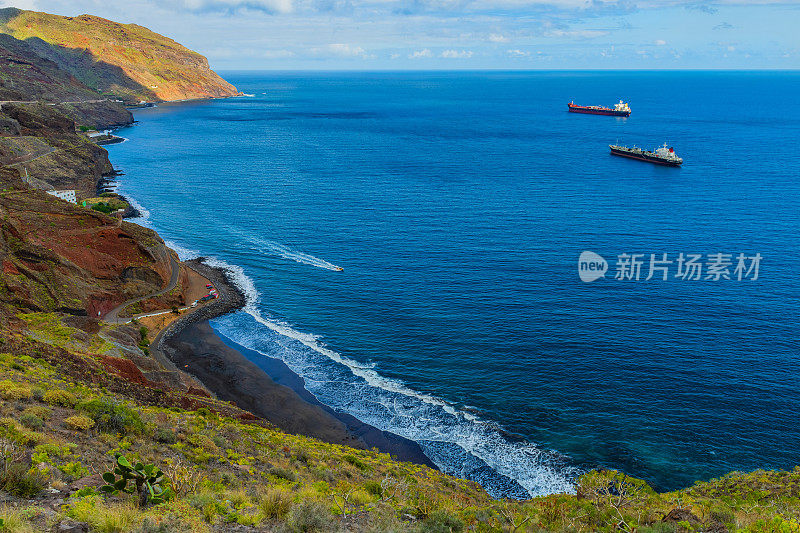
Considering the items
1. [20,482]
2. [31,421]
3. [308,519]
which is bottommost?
[31,421]

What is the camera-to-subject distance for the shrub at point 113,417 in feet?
94.2

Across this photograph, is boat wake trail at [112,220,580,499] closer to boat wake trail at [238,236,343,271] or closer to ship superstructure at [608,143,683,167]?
boat wake trail at [238,236,343,271]

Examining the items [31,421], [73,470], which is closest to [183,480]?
[73,470]

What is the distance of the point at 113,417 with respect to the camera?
29.0 m

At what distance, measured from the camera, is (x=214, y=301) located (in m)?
71.6

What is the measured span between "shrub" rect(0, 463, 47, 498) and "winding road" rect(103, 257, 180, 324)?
4395 centimetres

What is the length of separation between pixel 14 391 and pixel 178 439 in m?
8.90

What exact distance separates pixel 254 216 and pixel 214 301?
3852cm

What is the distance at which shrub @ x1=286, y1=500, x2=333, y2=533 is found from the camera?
64.4 feet

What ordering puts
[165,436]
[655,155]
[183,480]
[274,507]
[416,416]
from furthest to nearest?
[655,155]
[416,416]
[165,436]
[183,480]
[274,507]

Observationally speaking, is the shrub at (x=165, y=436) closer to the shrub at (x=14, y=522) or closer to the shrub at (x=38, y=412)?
the shrub at (x=38, y=412)

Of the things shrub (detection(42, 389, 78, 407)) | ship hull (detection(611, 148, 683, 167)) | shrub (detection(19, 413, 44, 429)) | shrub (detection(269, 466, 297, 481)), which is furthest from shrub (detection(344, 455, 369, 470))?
ship hull (detection(611, 148, 683, 167))

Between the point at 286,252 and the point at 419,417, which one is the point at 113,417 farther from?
the point at 286,252
